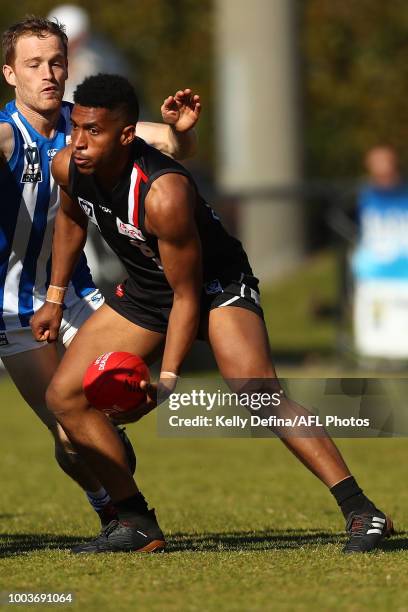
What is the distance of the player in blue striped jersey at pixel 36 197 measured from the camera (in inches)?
280

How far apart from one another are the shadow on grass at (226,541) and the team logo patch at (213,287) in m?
1.24

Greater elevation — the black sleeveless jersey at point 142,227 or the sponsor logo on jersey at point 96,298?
the black sleeveless jersey at point 142,227

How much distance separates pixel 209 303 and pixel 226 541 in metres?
1.42

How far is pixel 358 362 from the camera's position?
1639 centimetres

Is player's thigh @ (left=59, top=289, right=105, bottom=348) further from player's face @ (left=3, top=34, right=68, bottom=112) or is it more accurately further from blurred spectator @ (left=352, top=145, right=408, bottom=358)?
blurred spectator @ (left=352, top=145, right=408, bottom=358)

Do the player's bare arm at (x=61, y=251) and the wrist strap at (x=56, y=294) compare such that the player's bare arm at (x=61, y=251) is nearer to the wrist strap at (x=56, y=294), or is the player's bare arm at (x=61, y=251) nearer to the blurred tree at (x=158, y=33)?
the wrist strap at (x=56, y=294)

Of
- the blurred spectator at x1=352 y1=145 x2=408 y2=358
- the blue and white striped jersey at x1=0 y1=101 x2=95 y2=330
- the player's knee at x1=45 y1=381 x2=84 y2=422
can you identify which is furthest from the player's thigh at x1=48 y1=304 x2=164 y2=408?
the blurred spectator at x1=352 y1=145 x2=408 y2=358

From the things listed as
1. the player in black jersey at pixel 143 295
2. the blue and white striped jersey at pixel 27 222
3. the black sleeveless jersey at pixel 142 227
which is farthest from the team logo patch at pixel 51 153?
the black sleeveless jersey at pixel 142 227

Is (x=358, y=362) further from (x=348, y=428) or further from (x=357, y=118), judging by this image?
(x=357, y=118)

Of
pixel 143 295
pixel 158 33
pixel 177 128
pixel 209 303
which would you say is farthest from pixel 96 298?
pixel 158 33

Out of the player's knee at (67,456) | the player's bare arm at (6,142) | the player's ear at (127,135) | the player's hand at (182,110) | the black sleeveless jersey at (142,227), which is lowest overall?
the player's knee at (67,456)

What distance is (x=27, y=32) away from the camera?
711cm

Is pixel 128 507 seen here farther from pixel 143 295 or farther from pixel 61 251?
pixel 61 251

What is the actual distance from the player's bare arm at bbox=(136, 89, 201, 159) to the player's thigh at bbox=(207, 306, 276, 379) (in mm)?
923
